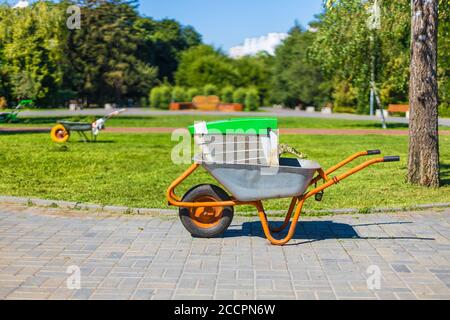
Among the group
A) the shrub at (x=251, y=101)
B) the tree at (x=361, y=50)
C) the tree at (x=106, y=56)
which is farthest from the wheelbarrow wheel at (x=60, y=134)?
the shrub at (x=251, y=101)

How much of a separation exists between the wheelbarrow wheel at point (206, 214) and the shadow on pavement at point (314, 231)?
250mm

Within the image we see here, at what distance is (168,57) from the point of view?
79500 millimetres

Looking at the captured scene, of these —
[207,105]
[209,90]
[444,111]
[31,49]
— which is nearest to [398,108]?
[444,111]

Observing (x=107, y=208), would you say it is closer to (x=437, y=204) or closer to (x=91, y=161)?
(x=437, y=204)

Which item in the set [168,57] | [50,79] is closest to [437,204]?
[50,79]

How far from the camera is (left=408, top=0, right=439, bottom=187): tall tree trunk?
30.6 ft

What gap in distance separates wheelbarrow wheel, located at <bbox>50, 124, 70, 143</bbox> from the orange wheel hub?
1190 centimetres

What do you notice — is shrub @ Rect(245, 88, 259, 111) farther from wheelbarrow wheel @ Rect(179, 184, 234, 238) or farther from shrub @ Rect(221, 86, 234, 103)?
wheelbarrow wheel @ Rect(179, 184, 234, 238)

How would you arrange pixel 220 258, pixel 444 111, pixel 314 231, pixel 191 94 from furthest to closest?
pixel 191 94, pixel 444 111, pixel 314 231, pixel 220 258

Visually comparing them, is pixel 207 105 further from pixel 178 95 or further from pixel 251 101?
pixel 251 101

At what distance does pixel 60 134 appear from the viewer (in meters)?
17.5

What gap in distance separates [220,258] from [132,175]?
229 inches

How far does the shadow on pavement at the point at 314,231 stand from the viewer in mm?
6363

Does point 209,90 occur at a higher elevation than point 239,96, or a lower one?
higher
